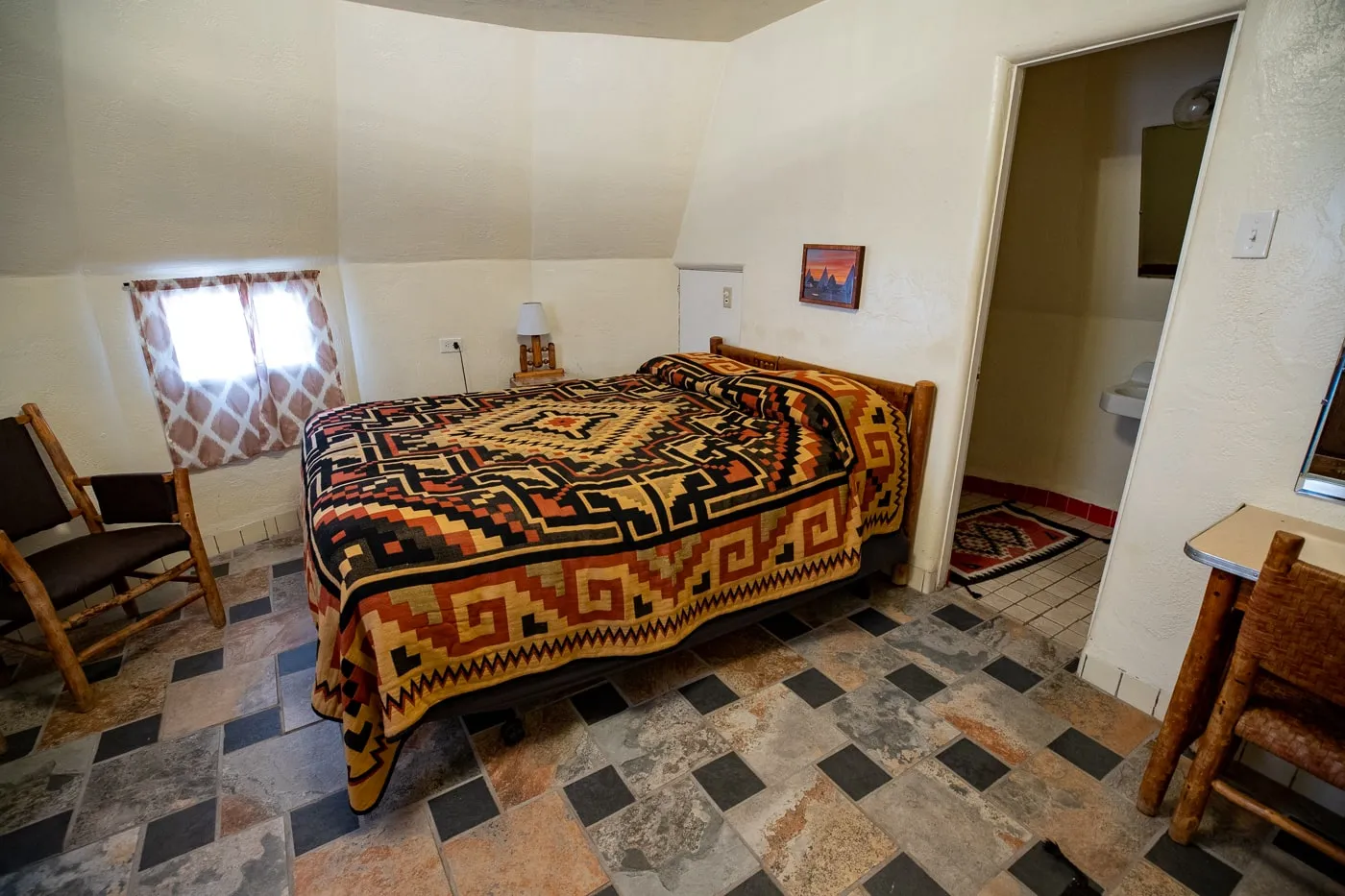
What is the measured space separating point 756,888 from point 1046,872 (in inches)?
28.1

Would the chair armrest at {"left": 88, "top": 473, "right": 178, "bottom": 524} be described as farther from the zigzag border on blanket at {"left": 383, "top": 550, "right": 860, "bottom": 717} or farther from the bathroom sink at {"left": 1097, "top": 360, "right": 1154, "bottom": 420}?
the bathroom sink at {"left": 1097, "top": 360, "right": 1154, "bottom": 420}

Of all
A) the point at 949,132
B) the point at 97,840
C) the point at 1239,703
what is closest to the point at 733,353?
the point at 949,132

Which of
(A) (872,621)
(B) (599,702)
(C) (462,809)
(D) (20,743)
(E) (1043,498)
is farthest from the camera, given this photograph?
(E) (1043,498)

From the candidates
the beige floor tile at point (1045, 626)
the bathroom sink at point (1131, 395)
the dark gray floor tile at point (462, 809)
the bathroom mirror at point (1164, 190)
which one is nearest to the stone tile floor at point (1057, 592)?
the beige floor tile at point (1045, 626)

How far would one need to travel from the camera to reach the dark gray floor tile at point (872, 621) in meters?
2.42

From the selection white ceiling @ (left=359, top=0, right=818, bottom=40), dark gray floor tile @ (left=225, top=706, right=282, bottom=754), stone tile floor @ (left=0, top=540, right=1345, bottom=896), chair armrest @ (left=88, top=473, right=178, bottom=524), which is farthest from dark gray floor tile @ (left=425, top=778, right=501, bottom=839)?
white ceiling @ (left=359, top=0, right=818, bottom=40)

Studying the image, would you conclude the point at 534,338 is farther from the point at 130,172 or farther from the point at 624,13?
the point at 130,172

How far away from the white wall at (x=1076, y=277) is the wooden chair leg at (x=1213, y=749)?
7.24 feet

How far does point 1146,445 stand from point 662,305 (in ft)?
10.0

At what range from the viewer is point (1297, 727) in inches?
51.6

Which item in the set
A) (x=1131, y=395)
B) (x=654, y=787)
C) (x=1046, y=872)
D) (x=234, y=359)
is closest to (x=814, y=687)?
(x=654, y=787)

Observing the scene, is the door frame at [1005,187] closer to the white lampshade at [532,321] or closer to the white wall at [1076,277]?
the white wall at [1076,277]

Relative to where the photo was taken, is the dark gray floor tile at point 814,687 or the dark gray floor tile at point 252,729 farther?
the dark gray floor tile at point 814,687

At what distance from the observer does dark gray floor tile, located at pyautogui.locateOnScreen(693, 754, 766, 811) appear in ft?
5.52
